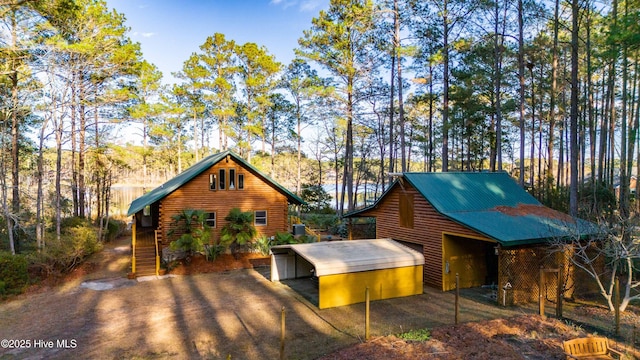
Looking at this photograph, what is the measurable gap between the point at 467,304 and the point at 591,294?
480 centimetres

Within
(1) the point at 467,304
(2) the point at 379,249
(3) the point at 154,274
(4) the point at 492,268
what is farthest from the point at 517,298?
(3) the point at 154,274

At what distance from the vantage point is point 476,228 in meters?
11.0

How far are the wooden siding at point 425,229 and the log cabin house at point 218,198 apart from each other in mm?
6049

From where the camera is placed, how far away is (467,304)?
10859 millimetres

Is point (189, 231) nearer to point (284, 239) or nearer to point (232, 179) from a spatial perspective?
point (232, 179)

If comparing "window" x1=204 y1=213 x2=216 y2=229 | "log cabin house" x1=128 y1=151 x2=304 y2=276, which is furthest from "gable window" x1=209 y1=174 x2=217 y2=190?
"window" x1=204 y1=213 x2=216 y2=229

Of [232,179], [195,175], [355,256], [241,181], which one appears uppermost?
[195,175]

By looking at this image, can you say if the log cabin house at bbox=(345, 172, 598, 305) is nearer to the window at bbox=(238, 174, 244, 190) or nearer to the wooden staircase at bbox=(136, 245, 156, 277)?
the window at bbox=(238, 174, 244, 190)

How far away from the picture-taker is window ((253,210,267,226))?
1878 cm

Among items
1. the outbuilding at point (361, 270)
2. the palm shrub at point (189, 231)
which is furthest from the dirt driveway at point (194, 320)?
the palm shrub at point (189, 231)

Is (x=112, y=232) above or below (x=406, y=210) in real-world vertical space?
below

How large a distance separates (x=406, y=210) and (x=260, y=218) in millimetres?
8129

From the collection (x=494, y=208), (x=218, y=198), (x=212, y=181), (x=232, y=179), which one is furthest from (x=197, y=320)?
(x=494, y=208)

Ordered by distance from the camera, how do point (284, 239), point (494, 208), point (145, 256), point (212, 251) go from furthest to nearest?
point (284, 239)
point (212, 251)
point (145, 256)
point (494, 208)
